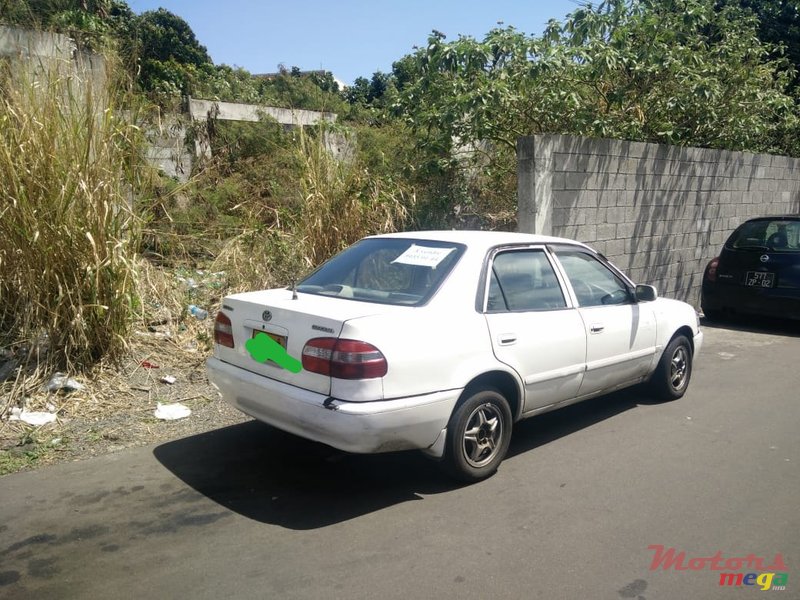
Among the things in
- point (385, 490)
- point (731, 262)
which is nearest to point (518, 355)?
point (385, 490)

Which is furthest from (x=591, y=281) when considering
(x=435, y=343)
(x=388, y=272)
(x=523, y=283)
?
(x=435, y=343)

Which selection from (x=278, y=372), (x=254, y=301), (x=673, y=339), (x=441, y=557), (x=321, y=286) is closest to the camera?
(x=441, y=557)

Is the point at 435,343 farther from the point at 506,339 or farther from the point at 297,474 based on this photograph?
the point at 297,474

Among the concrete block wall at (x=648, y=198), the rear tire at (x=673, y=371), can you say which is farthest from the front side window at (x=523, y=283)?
the concrete block wall at (x=648, y=198)

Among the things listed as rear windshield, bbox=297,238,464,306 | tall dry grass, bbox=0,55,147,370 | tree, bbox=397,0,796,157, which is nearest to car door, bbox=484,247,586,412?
rear windshield, bbox=297,238,464,306

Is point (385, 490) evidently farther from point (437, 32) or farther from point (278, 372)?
point (437, 32)

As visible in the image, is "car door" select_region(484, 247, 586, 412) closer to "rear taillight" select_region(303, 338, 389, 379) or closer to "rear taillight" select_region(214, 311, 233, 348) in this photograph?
"rear taillight" select_region(303, 338, 389, 379)

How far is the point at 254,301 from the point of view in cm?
473

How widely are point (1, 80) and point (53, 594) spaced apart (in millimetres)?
4465

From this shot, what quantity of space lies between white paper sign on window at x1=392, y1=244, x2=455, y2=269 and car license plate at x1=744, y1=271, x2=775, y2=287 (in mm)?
6501

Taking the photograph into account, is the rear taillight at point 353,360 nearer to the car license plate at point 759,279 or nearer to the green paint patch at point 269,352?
the green paint patch at point 269,352

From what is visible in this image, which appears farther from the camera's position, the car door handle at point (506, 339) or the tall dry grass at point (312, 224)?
the tall dry grass at point (312, 224)

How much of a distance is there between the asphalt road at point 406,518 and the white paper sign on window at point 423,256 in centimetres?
139

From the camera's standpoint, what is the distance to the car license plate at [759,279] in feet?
31.4
